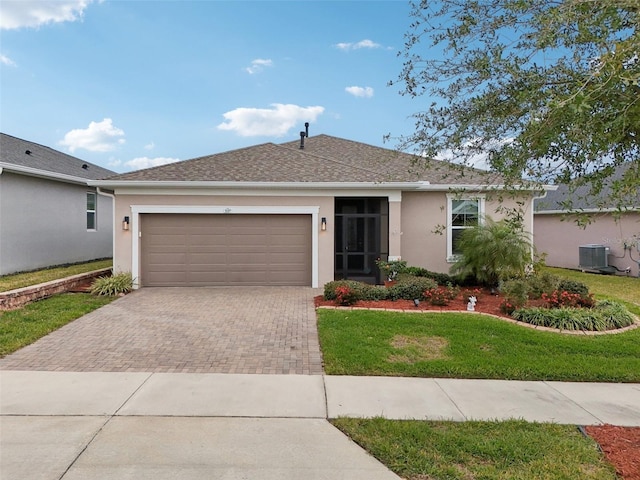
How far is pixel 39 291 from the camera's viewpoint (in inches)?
385

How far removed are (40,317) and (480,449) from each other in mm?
8401

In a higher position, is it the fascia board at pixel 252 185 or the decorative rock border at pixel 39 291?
the fascia board at pixel 252 185

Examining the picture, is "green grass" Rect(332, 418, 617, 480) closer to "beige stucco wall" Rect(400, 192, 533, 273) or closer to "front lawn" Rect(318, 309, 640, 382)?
"front lawn" Rect(318, 309, 640, 382)

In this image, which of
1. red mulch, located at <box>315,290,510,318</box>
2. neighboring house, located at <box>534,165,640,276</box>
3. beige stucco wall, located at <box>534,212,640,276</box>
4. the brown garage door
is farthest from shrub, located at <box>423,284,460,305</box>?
beige stucco wall, located at <box>534,212,640,276</box>

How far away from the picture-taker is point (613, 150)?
3736 mm

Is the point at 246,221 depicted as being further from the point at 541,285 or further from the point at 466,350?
the point at 541,285

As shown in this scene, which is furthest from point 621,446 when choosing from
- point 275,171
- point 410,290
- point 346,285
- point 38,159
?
point 38,159

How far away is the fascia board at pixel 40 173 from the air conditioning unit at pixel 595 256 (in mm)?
19056

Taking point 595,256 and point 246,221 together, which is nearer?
Answer: point 246,221

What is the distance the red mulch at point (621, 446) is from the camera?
125 inches

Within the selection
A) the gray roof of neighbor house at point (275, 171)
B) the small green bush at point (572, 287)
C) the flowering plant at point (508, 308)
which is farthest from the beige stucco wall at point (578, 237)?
the flowering plant at point (508, 308)

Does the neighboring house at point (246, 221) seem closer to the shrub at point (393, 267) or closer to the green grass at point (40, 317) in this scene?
the shrub at point (393, 267)

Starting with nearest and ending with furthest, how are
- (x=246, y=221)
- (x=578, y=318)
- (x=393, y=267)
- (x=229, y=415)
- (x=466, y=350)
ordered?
(x=229, y=415), (x=466, y=350), (x=578, y=318), (x=393, y=267), (x=246, y=221)

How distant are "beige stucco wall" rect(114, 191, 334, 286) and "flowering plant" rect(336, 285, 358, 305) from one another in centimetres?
270
